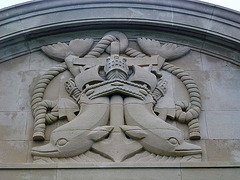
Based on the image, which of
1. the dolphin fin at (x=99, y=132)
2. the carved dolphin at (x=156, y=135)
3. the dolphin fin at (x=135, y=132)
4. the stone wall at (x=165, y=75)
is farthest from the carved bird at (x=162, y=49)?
the dolphin fin at (x=99, y=132)

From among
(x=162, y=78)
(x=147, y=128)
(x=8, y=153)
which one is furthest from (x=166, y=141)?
(x=8, y=153)

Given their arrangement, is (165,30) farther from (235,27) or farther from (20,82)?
(20,82)

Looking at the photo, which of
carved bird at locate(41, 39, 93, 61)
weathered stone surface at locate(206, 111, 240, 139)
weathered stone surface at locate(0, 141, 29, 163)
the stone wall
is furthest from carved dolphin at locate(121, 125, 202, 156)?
carved bird at locate(41, 39, 93, 61)

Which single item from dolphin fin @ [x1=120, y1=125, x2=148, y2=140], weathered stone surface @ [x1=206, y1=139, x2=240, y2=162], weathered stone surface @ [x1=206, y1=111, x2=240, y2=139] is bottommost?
weathered stone surface @ [x1=206, y1=139, x2=240, y2=162]

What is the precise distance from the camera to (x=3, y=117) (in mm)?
7812

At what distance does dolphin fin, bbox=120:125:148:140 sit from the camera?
7.15 meters

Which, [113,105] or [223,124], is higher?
[113,105]

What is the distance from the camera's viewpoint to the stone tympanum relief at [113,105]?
23.2ft

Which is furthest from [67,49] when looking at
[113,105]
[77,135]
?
[77,135]

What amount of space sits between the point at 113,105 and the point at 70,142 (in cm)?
107

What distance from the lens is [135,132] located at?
7.16 m

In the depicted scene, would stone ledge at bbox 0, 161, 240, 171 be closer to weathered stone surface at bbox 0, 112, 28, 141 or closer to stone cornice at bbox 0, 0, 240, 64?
weathered stone surface at bbox 0, 112, 28, 141

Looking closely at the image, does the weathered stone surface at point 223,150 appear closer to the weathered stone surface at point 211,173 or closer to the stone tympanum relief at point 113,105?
the stone tympanum relief at point 113,105

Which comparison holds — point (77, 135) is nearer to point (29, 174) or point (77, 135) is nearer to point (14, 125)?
point (29, 174)
